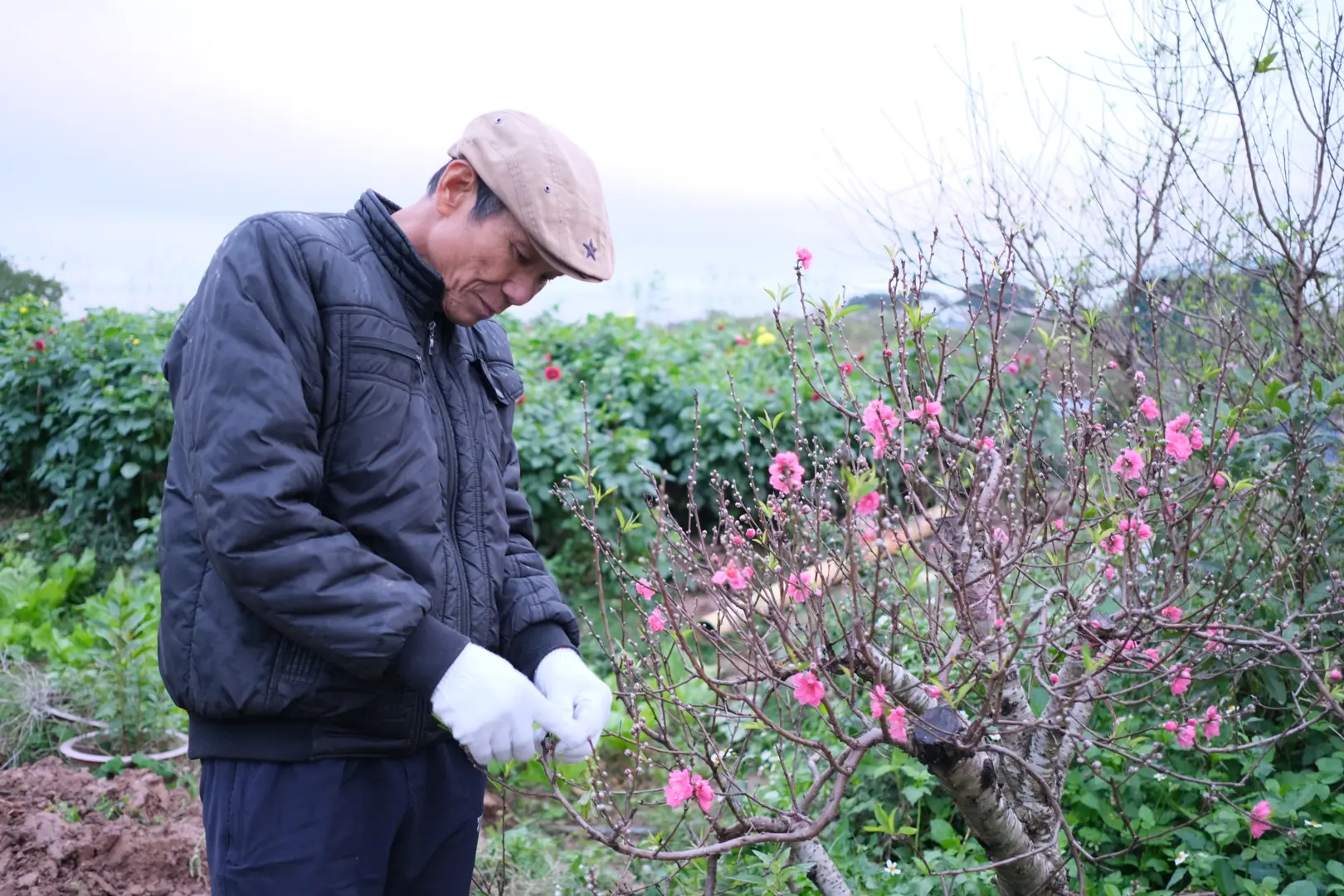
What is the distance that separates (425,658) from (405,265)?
0.62 meters

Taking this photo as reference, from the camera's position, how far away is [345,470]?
1528 mm

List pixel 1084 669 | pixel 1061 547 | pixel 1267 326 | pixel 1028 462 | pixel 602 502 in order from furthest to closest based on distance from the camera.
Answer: pixel 602 502 → pixel 1267 326 → pixel 1061 547 → pixel 1084 669 → pixel 1028 462

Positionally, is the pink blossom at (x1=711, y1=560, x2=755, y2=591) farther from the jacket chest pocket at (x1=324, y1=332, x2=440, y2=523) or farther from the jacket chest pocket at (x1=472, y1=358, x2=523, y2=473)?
the jacket chest pocket at (x1=324, y1=332, x2=440, y2=523)

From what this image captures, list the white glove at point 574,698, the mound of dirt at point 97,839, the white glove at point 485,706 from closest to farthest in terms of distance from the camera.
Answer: the white glove at point 485,706 < the white glove at point 574,698 < the mound of dirt at point 97,839

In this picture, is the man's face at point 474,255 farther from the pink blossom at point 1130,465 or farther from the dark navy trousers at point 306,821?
the pink blossom at point 1130,465

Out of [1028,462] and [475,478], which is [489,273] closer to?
[475,478]

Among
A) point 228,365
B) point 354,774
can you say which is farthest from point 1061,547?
point 228,365

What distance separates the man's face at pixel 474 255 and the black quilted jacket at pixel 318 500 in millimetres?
48

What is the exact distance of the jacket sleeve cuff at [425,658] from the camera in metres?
1.51

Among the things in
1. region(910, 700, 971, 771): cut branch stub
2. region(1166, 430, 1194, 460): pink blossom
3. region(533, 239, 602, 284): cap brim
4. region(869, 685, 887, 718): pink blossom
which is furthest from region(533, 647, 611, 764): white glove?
region(1166, 430, 1194, 460): pink blossom

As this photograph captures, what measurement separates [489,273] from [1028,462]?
0.98m

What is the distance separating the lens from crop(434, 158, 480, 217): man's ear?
1.63 meters

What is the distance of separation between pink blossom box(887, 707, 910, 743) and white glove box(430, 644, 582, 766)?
588mm

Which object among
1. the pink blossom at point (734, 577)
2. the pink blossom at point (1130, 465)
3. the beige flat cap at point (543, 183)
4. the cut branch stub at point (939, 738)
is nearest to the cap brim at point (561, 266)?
the beige flat cap at point (543, 183)
